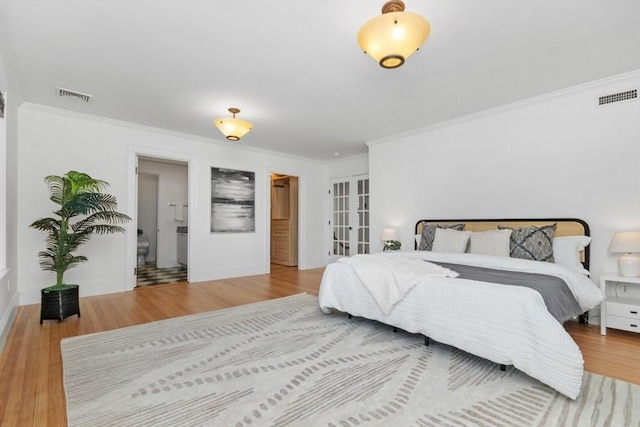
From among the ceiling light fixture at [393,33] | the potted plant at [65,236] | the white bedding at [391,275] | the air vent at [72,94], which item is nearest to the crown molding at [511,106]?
the white bedding at [391,275]

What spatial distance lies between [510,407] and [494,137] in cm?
332

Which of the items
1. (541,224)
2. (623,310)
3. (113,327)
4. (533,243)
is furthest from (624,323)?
(113,327)

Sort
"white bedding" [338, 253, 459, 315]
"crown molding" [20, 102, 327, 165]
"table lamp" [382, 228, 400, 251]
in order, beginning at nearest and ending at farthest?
"white bedding" [338, 253, 459, 315] < "crown molding" [20, 102, 327, 165] < "table lamp" [382, 228, 400, 251]

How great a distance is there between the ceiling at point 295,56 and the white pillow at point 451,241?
5.24 ft

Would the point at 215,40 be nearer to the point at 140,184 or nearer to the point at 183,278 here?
the point at 183,278

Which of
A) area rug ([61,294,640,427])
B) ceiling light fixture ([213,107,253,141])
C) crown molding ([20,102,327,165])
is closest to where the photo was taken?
area rug ([61,294,640,427])

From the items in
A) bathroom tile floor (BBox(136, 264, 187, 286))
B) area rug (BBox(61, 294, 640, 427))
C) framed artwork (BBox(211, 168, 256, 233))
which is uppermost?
framed artwork (BBox(211, 168, 256, 233))

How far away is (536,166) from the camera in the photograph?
3629mm

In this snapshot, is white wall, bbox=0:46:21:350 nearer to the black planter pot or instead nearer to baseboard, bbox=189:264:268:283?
the black planter pot

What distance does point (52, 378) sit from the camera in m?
2.01


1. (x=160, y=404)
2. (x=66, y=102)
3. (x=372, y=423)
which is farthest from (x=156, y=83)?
(x=372, y=423)

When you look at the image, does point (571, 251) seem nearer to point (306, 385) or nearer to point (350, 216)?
point (306, 385)

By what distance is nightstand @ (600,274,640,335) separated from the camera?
2.71m

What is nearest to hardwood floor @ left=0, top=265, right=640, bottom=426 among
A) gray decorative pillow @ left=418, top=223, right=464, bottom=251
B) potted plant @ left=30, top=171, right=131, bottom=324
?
potted plant @ left=30, top=171, right=131, bottom=324
